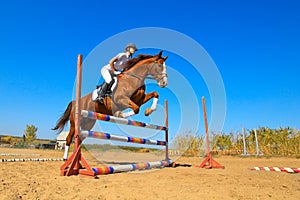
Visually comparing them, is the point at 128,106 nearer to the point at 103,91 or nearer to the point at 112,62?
the point at 103,91

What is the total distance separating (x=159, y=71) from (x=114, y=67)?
907mm

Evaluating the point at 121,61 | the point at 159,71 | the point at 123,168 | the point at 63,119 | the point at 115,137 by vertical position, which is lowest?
the point at 123,168

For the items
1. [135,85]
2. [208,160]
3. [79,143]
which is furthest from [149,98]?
[208,160]

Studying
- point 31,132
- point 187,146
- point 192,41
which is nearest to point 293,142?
point 187,146

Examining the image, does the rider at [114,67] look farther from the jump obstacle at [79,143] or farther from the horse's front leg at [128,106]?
the jump obstacle at [79,143]

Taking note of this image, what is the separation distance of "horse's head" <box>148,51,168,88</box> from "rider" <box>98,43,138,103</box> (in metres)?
0.50

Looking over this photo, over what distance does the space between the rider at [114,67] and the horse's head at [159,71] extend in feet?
1.65

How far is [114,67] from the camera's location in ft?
14.1

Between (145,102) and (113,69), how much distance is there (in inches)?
36.0

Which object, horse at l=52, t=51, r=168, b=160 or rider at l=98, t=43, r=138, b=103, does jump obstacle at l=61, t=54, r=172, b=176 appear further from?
rider at l=98, t=43, r=138, b=103

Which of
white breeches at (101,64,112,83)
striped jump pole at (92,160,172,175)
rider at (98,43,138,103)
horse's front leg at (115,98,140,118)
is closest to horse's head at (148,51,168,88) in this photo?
rider at (98,43,138,103)

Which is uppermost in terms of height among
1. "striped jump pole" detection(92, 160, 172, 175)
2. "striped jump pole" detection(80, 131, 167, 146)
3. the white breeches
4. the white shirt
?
the white shirt

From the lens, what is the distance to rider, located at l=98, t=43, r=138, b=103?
4181 millimetres

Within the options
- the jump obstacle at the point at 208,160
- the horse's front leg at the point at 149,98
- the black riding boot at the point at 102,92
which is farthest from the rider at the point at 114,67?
the jump obstacle at the point at 208,160
